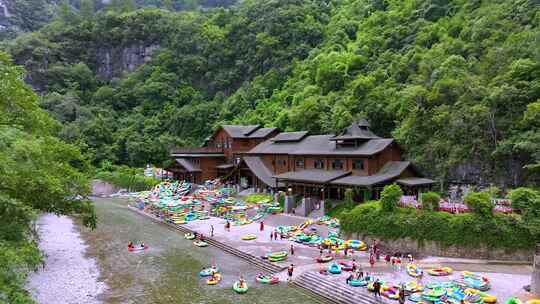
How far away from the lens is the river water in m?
23.8

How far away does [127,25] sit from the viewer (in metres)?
128

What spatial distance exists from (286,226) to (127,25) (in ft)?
367

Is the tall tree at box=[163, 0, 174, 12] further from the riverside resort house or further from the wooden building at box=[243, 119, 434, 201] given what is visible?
the wooden building at box=[243, 119, 434, 201]

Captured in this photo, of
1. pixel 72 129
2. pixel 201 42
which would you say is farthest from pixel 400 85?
pixel 201 42

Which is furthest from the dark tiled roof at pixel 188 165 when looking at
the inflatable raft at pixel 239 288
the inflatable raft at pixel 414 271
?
the inflatable raft at pixel 414 271

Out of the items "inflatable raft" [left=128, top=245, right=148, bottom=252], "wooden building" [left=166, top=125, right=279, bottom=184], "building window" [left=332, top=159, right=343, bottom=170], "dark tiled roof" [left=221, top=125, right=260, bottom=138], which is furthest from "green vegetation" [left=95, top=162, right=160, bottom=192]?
"building window" [left=332, top=159, right=343, bottom=170]

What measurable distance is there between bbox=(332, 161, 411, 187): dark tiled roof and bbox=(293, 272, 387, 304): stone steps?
1483 cm

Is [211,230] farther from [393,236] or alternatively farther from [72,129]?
[72,129]

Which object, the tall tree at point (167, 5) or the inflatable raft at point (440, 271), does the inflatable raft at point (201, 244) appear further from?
the tall tree at point (167, 5)

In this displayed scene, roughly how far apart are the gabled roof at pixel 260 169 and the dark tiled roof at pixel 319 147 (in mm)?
1308

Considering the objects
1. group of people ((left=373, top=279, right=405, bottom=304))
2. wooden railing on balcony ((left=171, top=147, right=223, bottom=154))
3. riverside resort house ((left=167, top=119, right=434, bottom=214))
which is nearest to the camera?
group of people ((left=373, top=279, right=405, bottom=304))

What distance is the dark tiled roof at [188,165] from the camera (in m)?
64.4

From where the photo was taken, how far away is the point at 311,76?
3440 inches

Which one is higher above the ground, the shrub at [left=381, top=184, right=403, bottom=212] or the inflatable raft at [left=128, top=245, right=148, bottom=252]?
the shrub at [left=381, top=184, right=403, bottom=212]
